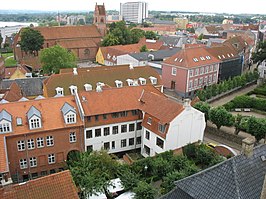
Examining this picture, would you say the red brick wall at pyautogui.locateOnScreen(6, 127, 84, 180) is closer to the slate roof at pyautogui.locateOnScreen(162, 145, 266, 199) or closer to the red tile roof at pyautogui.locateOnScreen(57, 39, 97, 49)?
the slate roof at pyautogui.locateOnScreen(162, 145, 266, 199)

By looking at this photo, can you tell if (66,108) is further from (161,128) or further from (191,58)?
(191,58)

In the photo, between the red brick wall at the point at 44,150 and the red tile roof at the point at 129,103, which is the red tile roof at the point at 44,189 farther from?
the red tile roof at the point at 129,103

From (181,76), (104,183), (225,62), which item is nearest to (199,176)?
(104,183)

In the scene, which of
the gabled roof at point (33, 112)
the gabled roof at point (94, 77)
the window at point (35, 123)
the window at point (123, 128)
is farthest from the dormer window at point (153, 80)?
the window at point (35, 123)

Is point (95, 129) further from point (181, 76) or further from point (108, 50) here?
point (108, 50)

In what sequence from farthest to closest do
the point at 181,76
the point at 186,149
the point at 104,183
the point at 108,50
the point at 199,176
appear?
the point at 108,50
the point at 181,76
the point at 186,149
the point at 104,183
the point at 199,176

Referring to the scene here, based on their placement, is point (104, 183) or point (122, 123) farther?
point (122, 123)

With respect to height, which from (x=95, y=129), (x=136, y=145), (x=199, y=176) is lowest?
(x=136, y=145)
